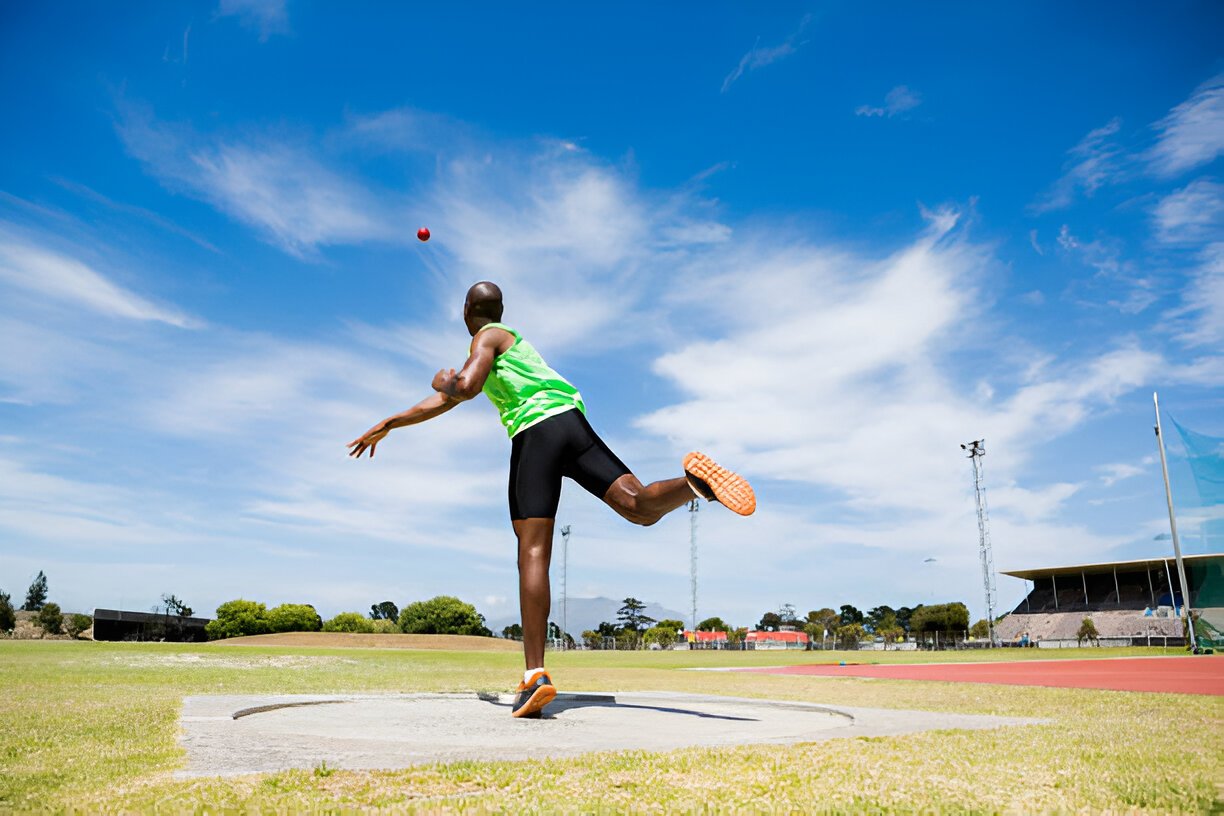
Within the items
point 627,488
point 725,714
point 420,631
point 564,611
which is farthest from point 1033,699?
point 564,611

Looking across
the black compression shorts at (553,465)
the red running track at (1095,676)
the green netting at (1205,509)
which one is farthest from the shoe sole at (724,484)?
the green netting at (1205,509)

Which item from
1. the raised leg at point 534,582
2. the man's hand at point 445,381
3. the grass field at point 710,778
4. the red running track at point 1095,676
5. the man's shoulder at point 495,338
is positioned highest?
the man's shoulder at point 495,338

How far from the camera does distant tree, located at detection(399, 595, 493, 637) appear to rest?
73.8 meters

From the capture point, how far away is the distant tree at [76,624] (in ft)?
186

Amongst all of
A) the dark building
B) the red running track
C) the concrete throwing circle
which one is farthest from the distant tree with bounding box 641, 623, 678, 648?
the concrete throwing circle

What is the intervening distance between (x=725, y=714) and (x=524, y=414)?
2607mm

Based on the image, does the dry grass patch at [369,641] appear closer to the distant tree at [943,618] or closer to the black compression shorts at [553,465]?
the black compression shorts at [553,465]

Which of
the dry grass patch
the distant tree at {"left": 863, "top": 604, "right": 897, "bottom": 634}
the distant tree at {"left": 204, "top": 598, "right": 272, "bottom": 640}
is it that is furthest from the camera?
the distant tree at {"left": 863, "top": 604, "right": 897, "bottom": 634}

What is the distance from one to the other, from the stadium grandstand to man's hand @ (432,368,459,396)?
66.7m

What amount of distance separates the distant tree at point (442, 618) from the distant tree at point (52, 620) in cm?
2602

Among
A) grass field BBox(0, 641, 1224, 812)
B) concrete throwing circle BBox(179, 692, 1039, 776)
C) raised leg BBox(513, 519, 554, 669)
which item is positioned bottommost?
concrete throwing circle BBox(179, 692, 1039, 776)

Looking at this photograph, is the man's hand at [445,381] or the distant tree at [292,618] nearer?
the man's hand at [445,381]

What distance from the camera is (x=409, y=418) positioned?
5.97 metres

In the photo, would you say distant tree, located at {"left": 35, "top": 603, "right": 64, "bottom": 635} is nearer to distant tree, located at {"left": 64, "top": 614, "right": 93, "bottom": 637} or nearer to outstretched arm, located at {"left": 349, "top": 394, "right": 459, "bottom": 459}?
distant tree, located at {"left": 64, "top": 614, "right": 93, "bottom": 637}
